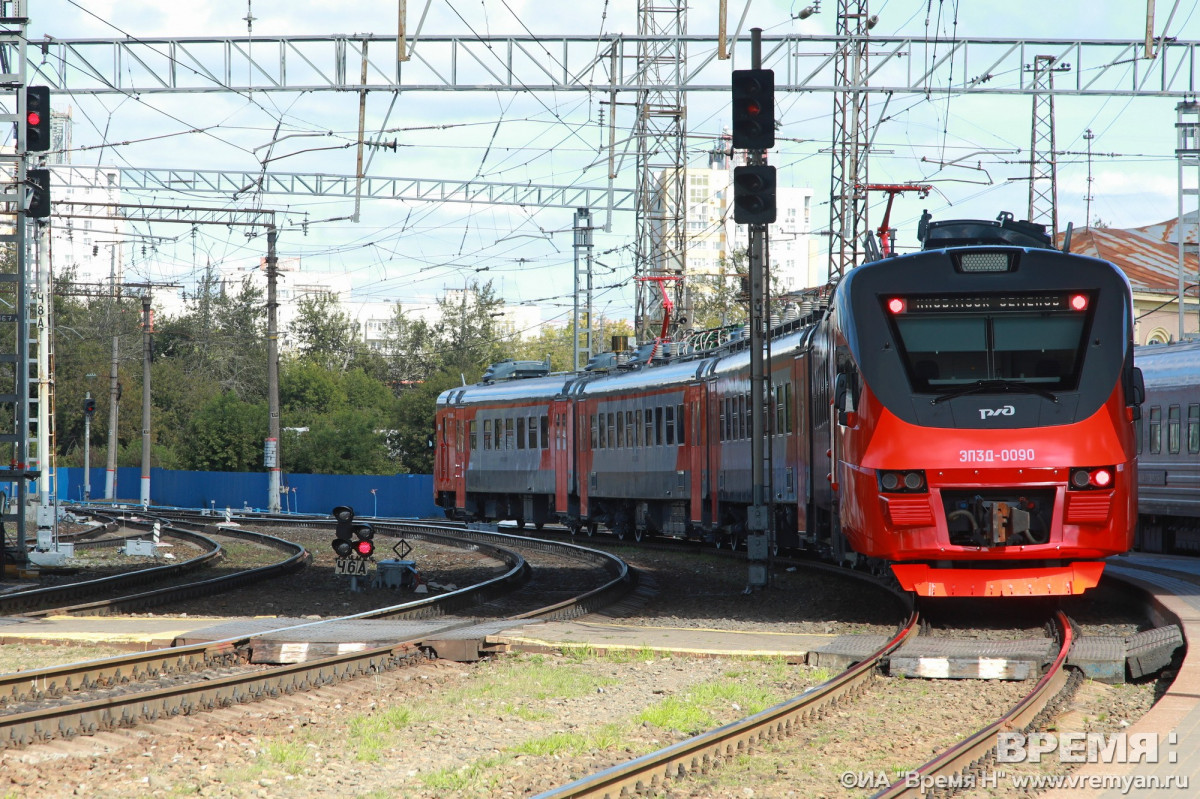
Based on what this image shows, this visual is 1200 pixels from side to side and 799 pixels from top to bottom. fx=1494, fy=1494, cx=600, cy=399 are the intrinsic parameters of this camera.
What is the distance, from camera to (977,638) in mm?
11938

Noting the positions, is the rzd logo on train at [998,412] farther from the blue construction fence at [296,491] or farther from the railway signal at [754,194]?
the blue construction fence at [296,491]

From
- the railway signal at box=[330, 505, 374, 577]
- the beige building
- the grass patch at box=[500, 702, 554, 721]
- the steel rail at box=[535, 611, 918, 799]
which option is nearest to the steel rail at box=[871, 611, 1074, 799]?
the steel rail at box=[535, 611, 918, 799]

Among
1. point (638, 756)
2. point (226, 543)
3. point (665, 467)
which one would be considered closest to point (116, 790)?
point (638, 756)

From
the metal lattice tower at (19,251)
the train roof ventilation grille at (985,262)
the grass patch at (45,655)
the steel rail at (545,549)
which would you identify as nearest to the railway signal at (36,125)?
the metal lattice tower at (19,251)

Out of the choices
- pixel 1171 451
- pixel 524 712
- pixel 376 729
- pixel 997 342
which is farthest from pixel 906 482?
pixel 1171 451

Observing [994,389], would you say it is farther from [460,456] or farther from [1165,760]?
[460,456]

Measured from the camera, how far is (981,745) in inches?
295

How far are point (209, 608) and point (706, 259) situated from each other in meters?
158

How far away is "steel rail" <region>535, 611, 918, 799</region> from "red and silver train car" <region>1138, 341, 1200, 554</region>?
12.5 metres

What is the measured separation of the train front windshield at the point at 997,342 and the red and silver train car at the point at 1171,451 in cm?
976

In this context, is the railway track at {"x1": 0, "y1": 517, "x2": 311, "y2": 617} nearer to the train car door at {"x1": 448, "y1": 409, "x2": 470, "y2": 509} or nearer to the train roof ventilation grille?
the train roof ventilation grille

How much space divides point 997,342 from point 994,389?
422mm

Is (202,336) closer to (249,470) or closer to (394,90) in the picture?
(249,470)

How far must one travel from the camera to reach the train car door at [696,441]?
79.8ft
